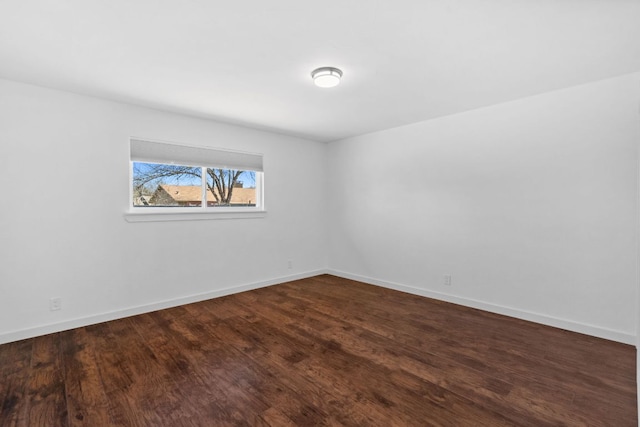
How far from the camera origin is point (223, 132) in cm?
413

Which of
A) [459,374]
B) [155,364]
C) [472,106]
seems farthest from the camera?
[472,106]

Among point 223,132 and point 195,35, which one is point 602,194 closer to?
point 195,35

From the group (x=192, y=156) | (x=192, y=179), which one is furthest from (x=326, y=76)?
(x=192, y=179)

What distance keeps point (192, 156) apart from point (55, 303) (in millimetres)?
2086

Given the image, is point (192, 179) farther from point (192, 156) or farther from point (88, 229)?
point (88, 229)

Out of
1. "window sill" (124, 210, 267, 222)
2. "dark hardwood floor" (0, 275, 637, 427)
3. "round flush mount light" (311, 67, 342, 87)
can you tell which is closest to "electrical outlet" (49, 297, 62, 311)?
"dark hardwood floor" (0, 275, 637, 427)

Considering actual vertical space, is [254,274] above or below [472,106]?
below

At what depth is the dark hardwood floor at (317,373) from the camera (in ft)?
5.82

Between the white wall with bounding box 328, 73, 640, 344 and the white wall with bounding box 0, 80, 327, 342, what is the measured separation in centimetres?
227

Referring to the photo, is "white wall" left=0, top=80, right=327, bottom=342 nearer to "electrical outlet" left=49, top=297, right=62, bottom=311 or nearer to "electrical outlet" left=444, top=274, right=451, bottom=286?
"electrical outlet" left=49, top=297, right=62, bottom=311

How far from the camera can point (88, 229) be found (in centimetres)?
314

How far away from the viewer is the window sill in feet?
11.3

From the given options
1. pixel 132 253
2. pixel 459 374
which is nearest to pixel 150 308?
pixel 132 253

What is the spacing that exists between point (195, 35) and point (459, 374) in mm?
3019
